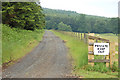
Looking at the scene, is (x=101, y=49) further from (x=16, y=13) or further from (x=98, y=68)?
(x=16, y=13)

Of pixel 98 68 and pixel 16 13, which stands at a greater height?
pixel 16 13

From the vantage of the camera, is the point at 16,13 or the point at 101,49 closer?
the point at 101,49

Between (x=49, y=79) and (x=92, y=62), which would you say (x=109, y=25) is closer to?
(x=92, y=62)

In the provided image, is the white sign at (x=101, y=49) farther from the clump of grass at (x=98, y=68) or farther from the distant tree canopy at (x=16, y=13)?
the distant tree canopy at (x=16, y=13)

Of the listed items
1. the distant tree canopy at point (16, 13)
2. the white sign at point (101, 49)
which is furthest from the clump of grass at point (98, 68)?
the distant tree canopy at point (16, 13)

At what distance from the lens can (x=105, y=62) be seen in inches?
361

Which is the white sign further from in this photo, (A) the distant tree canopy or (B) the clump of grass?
(A) the distant tree canopy

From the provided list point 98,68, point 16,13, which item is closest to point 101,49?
point 98,68

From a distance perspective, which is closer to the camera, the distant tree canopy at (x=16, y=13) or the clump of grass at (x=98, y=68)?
the clump of grass at (x=98, y=68)

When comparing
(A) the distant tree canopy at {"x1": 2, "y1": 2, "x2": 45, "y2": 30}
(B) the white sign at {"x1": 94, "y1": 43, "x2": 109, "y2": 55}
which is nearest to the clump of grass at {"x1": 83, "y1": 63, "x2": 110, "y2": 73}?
(B) the white sign at {"x1": 94, "y1": 43, "x2": 109, "y2": 55}

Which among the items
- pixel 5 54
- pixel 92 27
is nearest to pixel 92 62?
pixel 5 54

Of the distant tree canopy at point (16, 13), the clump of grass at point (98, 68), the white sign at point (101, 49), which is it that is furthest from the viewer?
the distant tree canopy at point (16, 13)

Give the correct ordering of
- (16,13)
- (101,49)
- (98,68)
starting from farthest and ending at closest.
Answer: (16,13) → (101,49) → (98,68)

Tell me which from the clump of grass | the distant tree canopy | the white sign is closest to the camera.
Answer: the clump of grass
